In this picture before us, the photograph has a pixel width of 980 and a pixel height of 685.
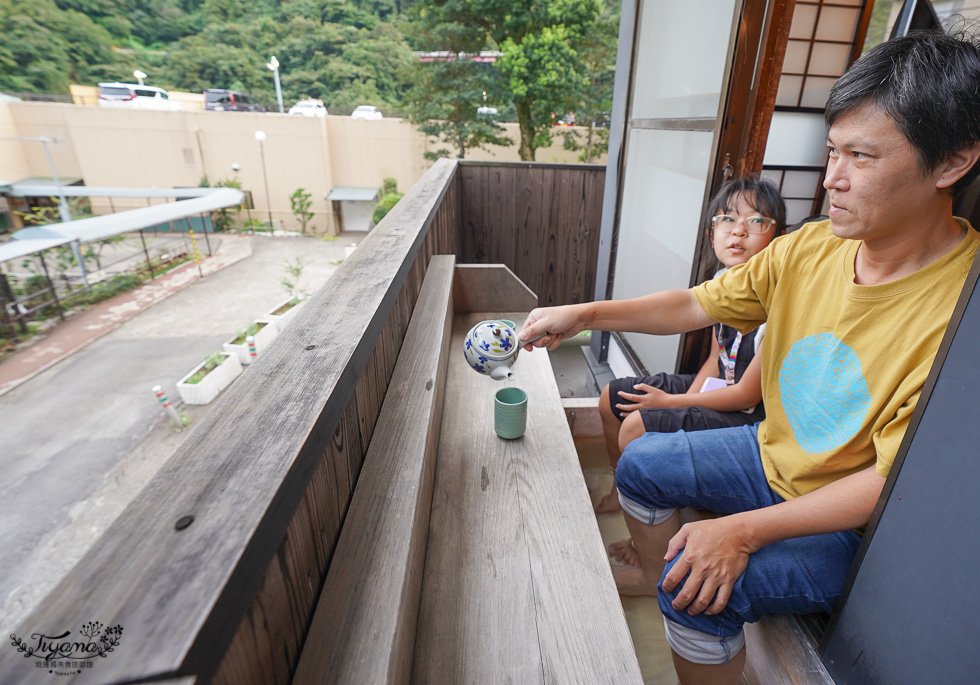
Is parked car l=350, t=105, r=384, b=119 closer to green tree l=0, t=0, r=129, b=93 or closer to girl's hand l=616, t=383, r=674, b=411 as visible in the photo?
green tree l=0, t=0, r=129, b=93

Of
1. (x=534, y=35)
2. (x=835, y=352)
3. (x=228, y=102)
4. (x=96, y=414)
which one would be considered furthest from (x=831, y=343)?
(x=228, y=102)

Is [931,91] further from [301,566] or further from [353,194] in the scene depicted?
[353,194]

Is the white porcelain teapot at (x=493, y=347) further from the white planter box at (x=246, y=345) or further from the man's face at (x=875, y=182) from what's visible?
the white planter box at (x=246, y=345)

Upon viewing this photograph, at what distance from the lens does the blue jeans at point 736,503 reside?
40.4 inches

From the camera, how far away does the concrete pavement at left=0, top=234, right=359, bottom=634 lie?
286 inches

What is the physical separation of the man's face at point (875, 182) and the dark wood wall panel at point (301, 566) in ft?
3.29

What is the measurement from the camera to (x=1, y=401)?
10789mm

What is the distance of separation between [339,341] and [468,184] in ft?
13.9

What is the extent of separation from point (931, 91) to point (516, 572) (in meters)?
1.16

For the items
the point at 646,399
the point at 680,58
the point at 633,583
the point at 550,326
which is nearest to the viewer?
the point at 550,326

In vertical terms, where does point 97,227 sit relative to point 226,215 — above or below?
above

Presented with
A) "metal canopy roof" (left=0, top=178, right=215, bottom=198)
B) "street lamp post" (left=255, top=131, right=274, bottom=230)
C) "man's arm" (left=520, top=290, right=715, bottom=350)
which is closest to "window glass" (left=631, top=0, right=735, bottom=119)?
"man's arm" (left=520, top=290, right=715, bottom=350)

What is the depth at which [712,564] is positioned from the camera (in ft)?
3.32

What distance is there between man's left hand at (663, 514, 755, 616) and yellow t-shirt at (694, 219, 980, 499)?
247 millimetres
